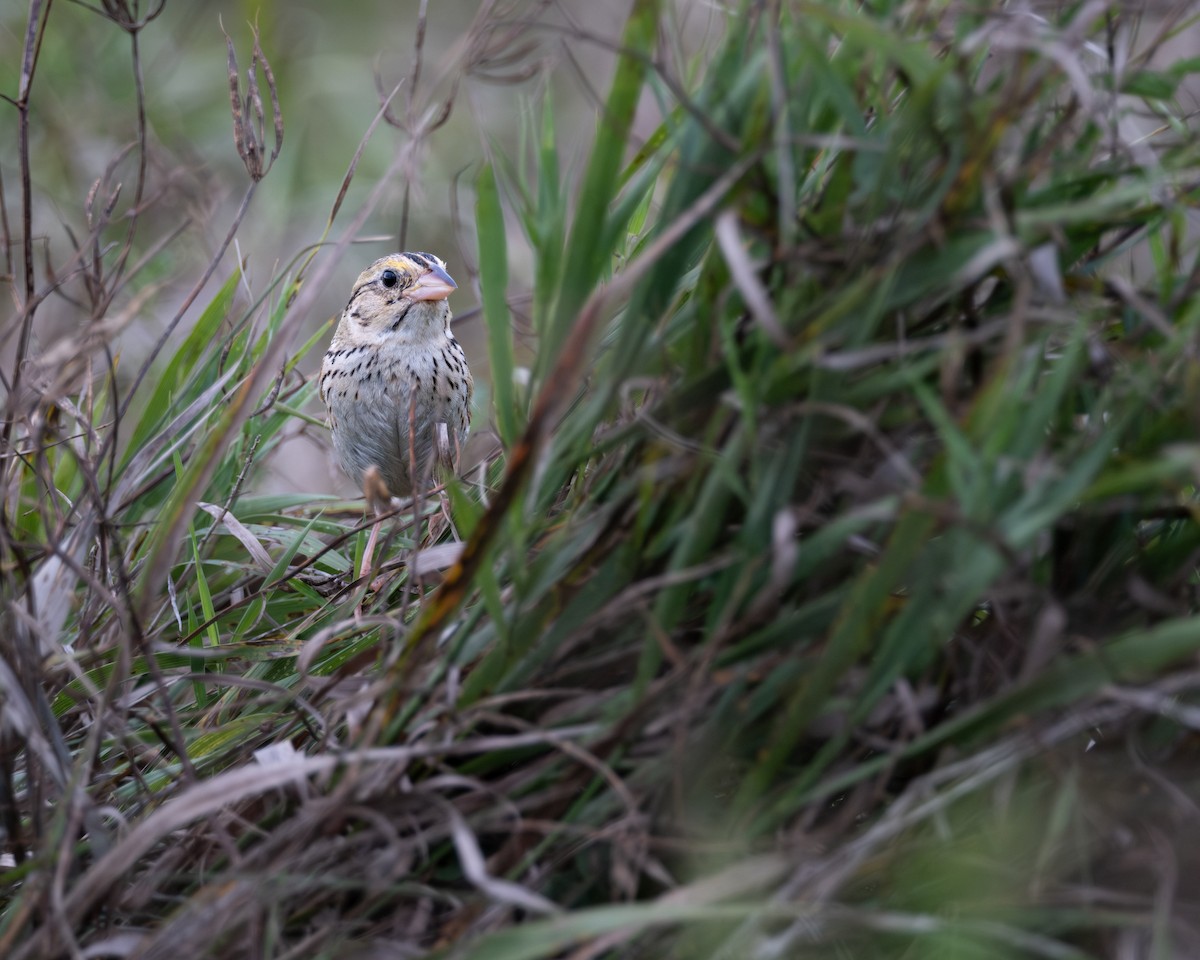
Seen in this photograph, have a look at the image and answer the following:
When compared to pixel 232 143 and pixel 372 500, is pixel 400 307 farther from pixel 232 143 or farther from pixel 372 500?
pixel 232 143

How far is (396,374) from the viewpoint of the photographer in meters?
3.80

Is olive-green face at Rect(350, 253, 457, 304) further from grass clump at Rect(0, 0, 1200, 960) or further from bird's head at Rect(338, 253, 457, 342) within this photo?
grass clump at Rect(0, 0, 1200, 960)

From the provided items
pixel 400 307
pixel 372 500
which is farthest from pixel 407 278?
pixel 372 500

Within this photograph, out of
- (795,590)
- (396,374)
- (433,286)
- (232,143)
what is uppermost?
(232,143)

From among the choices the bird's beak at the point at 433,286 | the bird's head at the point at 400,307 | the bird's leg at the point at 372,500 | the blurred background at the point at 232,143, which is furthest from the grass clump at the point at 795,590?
the blurred background at the point at 232,143

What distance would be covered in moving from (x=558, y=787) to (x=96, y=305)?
108 centimetres

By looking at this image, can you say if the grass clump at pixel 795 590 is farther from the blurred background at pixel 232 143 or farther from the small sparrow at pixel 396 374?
the blurred background at pixel 232 143

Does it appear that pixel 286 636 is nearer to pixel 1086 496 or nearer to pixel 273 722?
pixel 273 722

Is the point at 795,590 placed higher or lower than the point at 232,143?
lower

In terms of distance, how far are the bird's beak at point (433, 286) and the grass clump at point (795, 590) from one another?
1830 millimetres

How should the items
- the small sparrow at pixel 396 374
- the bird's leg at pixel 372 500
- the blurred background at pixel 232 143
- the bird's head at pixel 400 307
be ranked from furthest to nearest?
the blurred background at pixel 232 143 → the bird's head at pixel 400 307 → the small sparrow at pixel 396 374 → the bird's leg at pixel 372 500

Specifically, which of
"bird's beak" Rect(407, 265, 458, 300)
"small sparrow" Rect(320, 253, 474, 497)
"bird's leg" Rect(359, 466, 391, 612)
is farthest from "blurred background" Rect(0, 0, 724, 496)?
"bird's leg" Rect(359, 466, 391, 612)

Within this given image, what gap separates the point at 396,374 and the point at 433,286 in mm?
288

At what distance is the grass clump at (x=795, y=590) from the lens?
1448 millimetres
